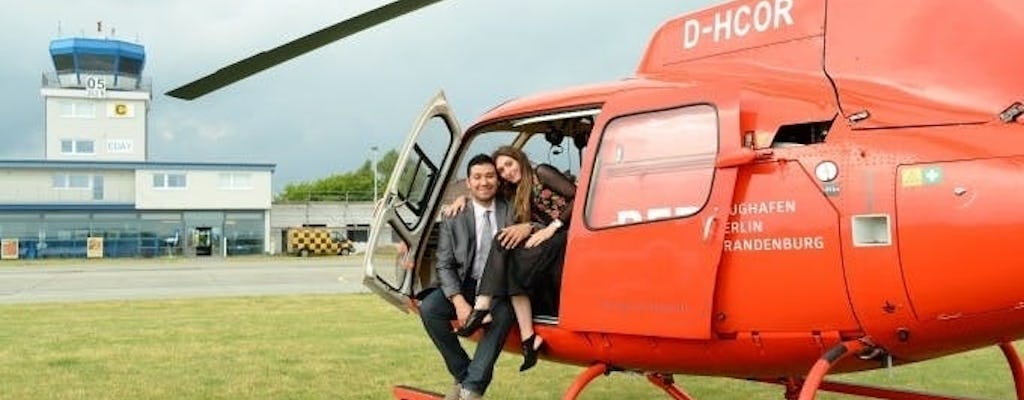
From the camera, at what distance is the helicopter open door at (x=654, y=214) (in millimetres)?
5000

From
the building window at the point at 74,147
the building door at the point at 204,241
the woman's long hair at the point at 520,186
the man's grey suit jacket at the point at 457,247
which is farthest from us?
the building window at the point at 74,147

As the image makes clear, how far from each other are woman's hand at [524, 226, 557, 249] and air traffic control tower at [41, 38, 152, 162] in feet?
214

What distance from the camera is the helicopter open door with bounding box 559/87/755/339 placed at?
500cm

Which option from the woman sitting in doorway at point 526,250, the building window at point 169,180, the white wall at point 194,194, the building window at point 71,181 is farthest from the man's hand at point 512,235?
the building window at point 71,181

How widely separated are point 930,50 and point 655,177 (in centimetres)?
152

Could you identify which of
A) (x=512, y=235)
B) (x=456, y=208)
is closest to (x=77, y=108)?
(x=456, y=208)

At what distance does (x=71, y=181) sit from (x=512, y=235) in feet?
191

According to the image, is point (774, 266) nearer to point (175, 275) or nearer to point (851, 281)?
point (851, 281)

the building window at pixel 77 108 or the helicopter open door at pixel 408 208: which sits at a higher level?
the building window at pixel 77 108

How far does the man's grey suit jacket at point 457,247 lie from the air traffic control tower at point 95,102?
64.4 meters

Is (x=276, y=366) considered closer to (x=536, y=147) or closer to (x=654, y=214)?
(x=536, y=147)

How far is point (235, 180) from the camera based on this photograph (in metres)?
59.3

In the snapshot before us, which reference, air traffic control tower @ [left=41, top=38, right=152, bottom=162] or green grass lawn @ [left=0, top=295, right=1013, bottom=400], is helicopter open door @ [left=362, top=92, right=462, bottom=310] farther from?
air traffic control tower @ [left=41, top=38, right=152, bottom=162]

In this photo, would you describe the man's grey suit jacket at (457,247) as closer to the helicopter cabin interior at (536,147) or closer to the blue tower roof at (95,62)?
the helicopter cabin interior at (536,147)
